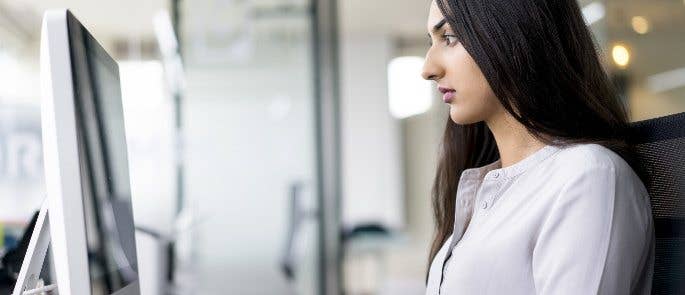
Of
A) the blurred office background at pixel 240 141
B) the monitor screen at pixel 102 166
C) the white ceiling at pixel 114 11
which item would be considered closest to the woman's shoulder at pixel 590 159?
the monitor screen at pixel 102 166

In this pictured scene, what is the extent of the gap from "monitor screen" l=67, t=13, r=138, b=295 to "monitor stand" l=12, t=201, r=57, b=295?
69 millimetres

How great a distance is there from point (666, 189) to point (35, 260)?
2.13 feet

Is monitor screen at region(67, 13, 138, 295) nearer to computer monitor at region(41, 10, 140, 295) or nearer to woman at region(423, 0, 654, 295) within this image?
computer monitor at region(41, 10, 140, 295)

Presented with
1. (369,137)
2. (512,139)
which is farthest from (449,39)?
(369,137)

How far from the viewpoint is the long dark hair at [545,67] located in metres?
0.95

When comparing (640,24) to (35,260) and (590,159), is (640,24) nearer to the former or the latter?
(590,159)

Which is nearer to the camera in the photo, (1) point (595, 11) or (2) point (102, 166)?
(2) point (102, 166)

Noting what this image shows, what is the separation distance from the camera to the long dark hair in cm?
95

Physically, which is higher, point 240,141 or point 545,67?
point 545,67

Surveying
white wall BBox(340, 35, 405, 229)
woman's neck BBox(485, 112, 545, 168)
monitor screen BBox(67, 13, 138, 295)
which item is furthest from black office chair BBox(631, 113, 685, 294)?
white wall BBox(340, 35, 405, 229)

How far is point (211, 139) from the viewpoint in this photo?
12.8 ft

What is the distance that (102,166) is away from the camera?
87cm

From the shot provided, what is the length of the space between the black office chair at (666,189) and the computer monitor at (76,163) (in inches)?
22.2

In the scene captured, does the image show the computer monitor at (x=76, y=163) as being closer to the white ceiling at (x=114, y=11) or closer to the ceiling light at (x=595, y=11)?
the ceiling light at (x=595, y=11)
